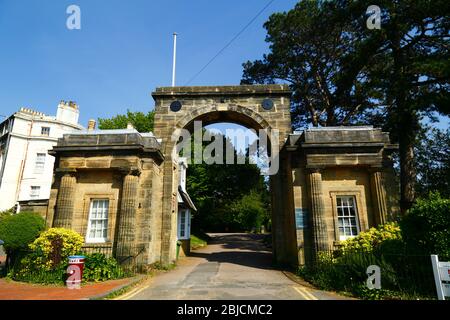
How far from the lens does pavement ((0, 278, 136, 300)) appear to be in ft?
24.5

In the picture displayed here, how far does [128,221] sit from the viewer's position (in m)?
11.9

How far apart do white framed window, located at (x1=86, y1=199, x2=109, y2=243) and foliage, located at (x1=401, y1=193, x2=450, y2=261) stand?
11968 mm

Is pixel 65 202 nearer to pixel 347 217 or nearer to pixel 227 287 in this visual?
pixel 227 287

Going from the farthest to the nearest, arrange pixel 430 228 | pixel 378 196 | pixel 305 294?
pixel 378 196
pixel 305 294
pixel 430 228

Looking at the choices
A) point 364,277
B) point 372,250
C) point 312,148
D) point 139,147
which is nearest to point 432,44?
point 312,148

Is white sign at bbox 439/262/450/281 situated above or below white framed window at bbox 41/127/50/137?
below

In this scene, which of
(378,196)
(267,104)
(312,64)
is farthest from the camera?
(312,64)

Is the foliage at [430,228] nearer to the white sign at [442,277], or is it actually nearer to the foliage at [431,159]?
the white sign at [442,277]

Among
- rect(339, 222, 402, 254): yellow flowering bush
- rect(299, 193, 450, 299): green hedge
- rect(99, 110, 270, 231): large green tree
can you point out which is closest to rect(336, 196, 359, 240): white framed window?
rect(339, 222, 402, 254): yellow flowering bush

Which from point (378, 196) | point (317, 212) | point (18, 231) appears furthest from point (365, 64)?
point (18, 231)

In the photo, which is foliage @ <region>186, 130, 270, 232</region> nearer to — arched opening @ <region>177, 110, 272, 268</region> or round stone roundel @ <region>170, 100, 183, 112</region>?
arched opening @ <region>177, 110, 272, 268</region>

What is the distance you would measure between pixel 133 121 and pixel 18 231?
23835 mm

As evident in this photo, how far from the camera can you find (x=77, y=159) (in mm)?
12969
